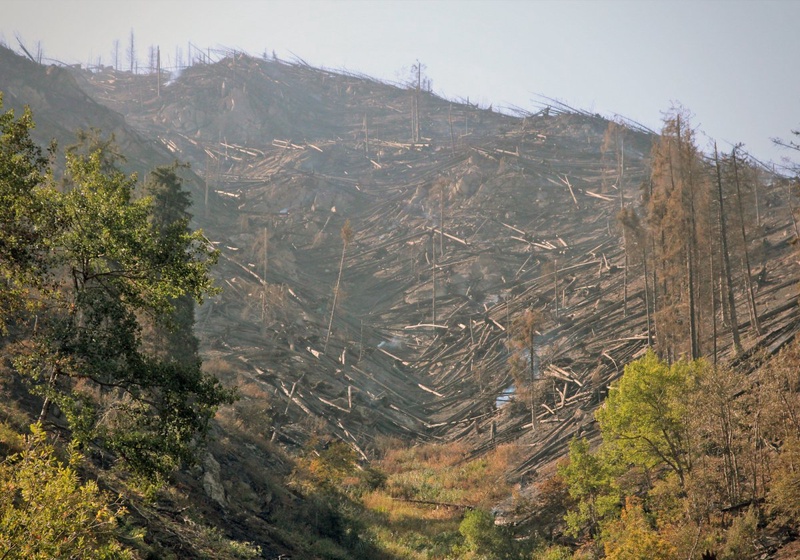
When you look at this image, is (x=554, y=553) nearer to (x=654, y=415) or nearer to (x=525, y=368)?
(x=654, y=415)

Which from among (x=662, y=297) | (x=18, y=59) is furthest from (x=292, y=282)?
(x=18, y=59)

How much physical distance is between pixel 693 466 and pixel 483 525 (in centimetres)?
1016

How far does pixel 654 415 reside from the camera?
109ft

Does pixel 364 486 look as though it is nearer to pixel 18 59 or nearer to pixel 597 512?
pixel 597 512

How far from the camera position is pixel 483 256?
80.3 metres

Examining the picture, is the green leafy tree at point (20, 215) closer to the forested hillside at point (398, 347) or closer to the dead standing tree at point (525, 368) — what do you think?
the forested hillside at point (398, 347)

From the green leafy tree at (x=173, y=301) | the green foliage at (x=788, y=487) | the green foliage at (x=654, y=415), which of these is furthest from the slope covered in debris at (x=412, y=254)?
the green foliage at (x=788, y=487)

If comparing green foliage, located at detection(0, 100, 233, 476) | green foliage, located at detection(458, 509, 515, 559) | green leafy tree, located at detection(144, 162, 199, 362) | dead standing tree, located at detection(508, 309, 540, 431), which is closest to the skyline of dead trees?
dead standing tree, located at detection(508, 309, 540, 431)

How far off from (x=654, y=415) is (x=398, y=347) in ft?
127

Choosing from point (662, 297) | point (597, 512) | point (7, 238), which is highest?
point (7, 238)

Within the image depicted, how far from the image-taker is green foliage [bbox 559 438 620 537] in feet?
112

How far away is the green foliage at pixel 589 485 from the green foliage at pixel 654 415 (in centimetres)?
126

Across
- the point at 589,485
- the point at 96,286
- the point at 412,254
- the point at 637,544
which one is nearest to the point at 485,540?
the point at 589,485

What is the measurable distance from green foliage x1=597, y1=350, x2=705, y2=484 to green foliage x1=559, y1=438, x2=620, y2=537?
1261mm
